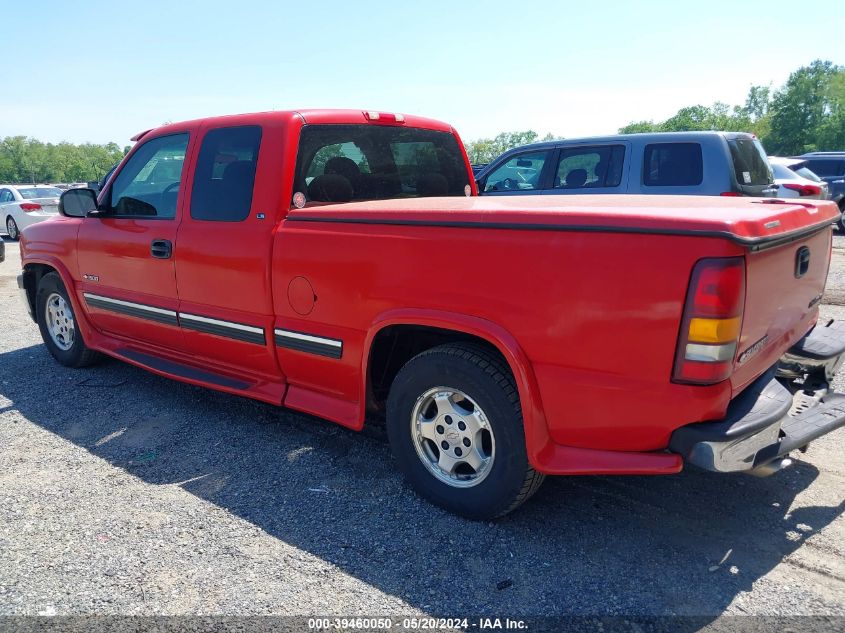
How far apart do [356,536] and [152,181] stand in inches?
116

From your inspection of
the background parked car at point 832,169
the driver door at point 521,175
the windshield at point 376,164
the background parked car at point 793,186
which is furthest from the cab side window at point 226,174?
the background parked car at point 832,169

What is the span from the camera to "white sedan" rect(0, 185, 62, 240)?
15734 millimetres

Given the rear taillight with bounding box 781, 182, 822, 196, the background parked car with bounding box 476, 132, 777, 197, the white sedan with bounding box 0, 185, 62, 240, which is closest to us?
the background parked car with bounding box 476, 132, 777, 197

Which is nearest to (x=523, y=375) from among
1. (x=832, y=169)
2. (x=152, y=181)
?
(x=152, y=181)

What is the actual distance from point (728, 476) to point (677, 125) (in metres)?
74.3

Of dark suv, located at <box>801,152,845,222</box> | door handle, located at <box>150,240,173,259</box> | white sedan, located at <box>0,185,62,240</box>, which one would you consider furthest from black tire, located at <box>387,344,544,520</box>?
white sedan, located at <box>0,185,62,240</box>

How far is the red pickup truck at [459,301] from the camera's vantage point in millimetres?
2311

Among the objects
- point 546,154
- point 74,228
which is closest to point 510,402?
point 74,228

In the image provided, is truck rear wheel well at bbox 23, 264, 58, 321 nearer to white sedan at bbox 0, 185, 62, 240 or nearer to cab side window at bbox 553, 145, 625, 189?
cab side window at bbox 553, 145, 625, 189

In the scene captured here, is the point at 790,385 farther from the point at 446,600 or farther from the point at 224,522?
the point at 224,522

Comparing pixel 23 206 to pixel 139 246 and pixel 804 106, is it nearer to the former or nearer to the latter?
pixel 139 246

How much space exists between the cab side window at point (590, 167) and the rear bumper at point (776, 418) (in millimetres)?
4369

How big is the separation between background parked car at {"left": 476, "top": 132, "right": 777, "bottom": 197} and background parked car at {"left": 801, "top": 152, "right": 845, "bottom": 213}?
378 inches

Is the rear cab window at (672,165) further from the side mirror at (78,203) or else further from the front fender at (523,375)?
the side mirror at (78,203)
